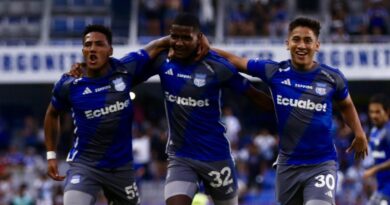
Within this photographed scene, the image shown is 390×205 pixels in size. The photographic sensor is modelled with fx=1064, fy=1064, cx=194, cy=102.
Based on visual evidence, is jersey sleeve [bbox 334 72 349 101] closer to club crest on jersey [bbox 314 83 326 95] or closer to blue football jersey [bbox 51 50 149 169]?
club crest on jersey [bbox 314 83 326 95]

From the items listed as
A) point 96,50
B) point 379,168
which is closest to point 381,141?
point 379,168

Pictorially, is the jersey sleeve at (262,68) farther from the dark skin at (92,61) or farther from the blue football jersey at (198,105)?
the dark skin at (92,61)

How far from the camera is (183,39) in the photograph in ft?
34.5

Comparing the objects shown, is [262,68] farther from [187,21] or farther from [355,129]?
[355,129]

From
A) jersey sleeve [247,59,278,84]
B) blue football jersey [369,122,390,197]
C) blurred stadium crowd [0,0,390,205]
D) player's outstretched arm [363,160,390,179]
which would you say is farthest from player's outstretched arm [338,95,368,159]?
blurred stadium crowd [0,0,390,205]

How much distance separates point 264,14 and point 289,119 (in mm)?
17752

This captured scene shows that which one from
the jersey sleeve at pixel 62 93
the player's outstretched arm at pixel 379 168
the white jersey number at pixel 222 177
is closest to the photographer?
the white jersey number at pixel 222 177

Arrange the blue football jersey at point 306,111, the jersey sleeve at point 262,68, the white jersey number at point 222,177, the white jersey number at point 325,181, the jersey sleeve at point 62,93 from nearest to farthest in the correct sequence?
1. the white jersey number at point 325,181
2. the blue football jersey at point 306,111
3. the jersey sleeve at point 262,68
4. the white jersey number at point 222,177
5. the jersey sleeve at point 62,93

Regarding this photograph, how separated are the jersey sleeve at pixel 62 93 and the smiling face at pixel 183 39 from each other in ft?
4.02

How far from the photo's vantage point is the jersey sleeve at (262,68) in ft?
34.8

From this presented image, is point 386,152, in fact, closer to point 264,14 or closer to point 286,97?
point 286,97

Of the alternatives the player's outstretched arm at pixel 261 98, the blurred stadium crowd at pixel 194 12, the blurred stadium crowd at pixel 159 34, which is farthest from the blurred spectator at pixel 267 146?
the player's outstretched arm at pixel 261 98

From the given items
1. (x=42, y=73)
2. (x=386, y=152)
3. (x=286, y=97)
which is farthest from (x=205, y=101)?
(x=42, y=73)

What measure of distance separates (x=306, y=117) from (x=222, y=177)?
111cm
